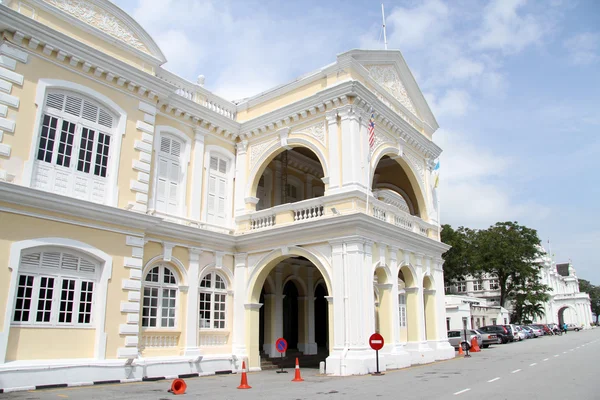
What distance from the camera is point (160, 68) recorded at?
16672 millimetres

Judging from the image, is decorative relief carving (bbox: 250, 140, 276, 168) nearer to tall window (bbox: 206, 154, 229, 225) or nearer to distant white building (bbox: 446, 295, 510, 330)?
tall window (bbox: 206, 154, 229, 225)

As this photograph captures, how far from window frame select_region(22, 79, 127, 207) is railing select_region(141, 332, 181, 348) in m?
4.22

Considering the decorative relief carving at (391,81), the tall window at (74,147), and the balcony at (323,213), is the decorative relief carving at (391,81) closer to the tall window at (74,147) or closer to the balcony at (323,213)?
the balcony at (323,213)

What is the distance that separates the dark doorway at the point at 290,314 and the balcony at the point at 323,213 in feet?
16.3

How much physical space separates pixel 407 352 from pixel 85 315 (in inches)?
425

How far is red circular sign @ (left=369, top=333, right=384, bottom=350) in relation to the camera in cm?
1375

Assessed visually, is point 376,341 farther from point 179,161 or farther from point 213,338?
point 179,161

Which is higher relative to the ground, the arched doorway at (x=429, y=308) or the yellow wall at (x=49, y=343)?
the arched doorway at (x=429, y=308)

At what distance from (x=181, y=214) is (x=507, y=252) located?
41.4 meters

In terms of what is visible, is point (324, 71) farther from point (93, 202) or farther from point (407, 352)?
point (407, 352)

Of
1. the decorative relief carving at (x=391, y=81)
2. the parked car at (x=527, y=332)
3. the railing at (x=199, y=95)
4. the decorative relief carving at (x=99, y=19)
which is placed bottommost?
the parked car at (x=527, y=332)

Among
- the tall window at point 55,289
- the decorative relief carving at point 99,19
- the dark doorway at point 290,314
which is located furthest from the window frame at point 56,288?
the dark doorway at point 290,314

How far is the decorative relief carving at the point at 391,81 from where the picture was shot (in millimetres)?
18625

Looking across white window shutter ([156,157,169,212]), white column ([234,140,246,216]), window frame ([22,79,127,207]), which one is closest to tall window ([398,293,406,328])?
white column ([234,140,246,216])
